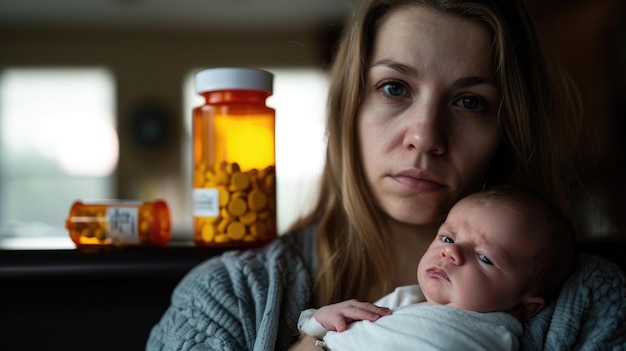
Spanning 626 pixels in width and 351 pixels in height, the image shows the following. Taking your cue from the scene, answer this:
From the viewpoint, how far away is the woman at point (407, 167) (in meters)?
0.71

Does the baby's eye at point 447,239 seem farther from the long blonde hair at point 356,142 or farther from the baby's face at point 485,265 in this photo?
the long blonde hair at point 356,142

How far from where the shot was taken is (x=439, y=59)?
75cm

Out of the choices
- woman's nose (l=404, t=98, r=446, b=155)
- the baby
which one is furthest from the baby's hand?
woman's nose (l=404, t=98, r=446, b=155)

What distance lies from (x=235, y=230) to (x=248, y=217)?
0.03 m

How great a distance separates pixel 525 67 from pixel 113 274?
2.30 ft

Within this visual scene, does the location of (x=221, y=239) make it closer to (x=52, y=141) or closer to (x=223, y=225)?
(x=223, y=225)

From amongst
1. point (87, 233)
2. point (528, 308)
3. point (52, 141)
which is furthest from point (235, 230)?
point (52, 141)

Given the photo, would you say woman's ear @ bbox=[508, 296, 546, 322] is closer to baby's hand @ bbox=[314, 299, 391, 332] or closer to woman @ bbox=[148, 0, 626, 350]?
woman @ bbox=[148, 0, 626, 350]

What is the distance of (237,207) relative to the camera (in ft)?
2.78

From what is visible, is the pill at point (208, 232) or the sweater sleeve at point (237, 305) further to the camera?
the pill at point (208, 232)

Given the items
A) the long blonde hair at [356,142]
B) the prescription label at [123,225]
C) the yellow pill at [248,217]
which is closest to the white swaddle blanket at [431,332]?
the long blonde hair at [356,142]

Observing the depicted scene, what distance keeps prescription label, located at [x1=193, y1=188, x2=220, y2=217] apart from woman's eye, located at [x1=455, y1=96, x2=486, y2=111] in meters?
0.39

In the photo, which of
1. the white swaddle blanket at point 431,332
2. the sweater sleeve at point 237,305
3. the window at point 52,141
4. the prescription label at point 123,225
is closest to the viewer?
the white swaddle blanket at point 431,332

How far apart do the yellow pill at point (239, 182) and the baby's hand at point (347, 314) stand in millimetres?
263
